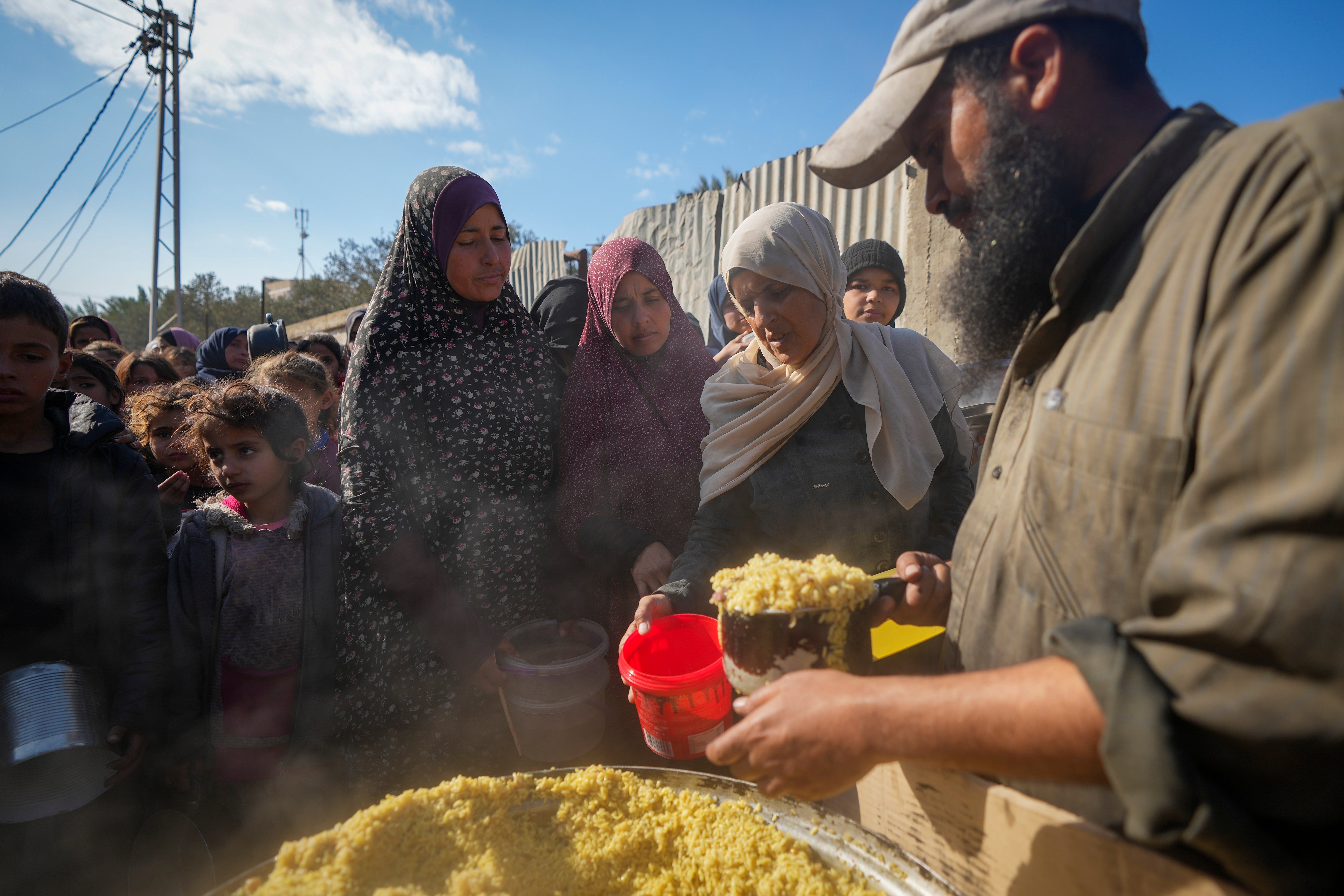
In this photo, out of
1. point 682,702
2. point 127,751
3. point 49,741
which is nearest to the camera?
point 682,702

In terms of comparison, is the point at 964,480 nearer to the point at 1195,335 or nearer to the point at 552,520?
the point at 1195,335

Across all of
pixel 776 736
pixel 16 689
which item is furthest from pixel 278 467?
pixel 776 736

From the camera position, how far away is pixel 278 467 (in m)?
2.79

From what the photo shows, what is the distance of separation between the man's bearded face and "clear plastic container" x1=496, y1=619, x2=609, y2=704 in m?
1.96

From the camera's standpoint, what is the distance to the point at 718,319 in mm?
5293

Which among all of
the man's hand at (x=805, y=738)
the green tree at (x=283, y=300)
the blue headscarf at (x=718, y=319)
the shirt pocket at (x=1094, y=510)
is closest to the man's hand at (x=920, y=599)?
the shirt pocket at (x=1094, y=510)

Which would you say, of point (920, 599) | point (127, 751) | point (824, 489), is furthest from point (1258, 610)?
point (127, 751)

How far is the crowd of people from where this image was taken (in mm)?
724

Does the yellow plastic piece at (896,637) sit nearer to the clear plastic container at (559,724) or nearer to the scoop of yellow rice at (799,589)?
the scoop of yellow rice at (799,589)

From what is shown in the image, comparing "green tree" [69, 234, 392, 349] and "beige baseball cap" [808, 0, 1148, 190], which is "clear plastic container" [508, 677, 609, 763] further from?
"green tree" [69, 234, 392, 349]

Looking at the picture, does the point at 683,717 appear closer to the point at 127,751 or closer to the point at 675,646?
the point at 675,646

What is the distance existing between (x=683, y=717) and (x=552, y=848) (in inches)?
18.7

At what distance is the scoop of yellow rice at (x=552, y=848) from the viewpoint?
1.24 meters

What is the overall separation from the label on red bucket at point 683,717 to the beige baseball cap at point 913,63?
4.72 feet
